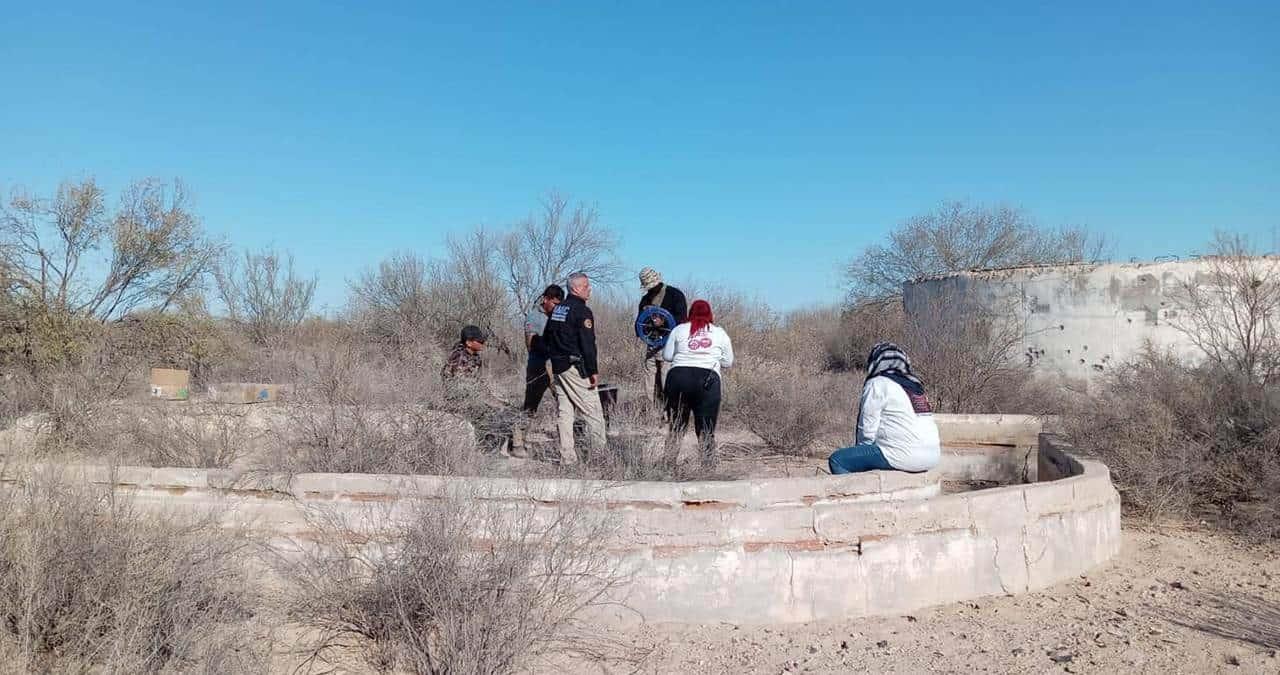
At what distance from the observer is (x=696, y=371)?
22.5 ft

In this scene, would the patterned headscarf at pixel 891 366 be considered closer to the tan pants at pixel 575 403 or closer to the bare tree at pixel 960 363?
the tan pants at pixel 575 403

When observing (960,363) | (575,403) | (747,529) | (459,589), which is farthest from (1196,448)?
(459,589)

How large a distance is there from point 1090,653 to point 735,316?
13.2m

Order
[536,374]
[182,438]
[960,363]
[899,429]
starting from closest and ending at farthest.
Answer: [899,429], [182,438], [536,374], [960,363]

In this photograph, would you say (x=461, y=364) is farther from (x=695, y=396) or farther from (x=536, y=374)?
(x=695, y=396)

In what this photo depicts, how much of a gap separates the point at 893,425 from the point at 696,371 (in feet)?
5.75

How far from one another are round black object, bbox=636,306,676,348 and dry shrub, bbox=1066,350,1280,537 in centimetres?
394

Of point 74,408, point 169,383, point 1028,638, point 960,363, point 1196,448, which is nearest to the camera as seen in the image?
point 1028,638

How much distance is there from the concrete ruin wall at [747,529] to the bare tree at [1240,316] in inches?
190

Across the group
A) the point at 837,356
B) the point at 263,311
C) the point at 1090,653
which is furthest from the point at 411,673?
the point at 263,311

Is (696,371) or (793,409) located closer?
(696,371)

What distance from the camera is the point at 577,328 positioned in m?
6.85

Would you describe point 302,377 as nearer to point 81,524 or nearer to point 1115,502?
point 81,524

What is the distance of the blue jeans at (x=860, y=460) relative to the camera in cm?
564
